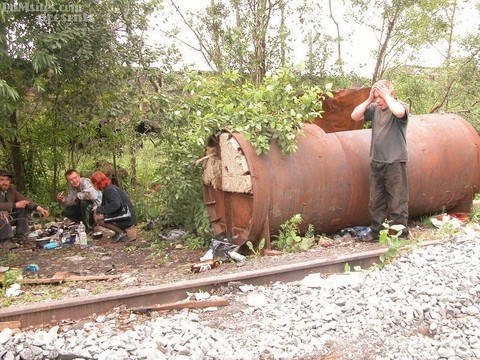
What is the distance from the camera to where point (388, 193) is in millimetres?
6570

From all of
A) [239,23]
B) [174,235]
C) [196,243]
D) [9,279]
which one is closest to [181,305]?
[9,279]

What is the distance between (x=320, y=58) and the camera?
12.7 m

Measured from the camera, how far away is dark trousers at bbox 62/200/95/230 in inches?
354

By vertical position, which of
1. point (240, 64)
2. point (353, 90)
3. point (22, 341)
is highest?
point (240, 64)

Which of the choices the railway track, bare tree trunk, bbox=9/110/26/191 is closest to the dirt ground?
the railway track

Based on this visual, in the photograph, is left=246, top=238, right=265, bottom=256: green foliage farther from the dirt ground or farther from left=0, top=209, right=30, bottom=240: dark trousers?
left=0, top=209, right=30, bottom=240: dark trousers

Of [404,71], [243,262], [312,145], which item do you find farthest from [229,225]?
[404,71]

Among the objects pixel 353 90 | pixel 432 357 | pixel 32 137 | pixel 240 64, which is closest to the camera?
pixel 432 357

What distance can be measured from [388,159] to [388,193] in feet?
1.56

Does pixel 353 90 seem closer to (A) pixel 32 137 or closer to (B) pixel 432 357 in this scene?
(B) pixel 432 357

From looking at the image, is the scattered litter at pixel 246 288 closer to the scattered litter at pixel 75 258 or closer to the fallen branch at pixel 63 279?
the fallen branch at pixel 63 279

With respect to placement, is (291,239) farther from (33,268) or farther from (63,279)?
(33,268)

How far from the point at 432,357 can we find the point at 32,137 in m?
9.27

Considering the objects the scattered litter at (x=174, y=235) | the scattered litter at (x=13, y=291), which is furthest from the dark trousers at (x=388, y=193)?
the scattered litter at (x=13, y=291)
